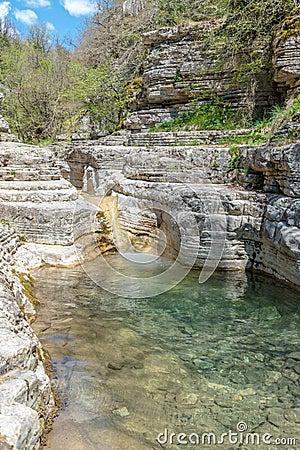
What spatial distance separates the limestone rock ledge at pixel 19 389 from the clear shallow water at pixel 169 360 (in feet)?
0.83

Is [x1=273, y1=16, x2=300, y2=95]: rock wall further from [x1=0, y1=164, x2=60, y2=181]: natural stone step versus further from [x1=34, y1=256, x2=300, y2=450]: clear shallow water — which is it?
[x1=0, y1=164, x2=60, y2=181]: natural stone step

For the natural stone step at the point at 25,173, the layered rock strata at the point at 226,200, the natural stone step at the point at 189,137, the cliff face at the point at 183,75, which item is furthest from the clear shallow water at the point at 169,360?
the cliff face at the point at 183,75

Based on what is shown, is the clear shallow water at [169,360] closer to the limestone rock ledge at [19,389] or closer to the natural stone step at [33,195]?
the limestone rock ledge at [19,389]

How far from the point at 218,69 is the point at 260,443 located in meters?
10.5

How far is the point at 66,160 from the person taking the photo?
13.1 m

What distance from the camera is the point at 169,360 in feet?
11.6

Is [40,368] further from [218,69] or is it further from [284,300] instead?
[218,69]

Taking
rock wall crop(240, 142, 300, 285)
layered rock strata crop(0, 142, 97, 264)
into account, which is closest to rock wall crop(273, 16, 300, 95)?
rock wall crop(240, 142, 300, 285)

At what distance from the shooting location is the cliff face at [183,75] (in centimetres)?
1095

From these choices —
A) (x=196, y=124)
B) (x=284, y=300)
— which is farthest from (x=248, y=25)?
(x=284, y=300)

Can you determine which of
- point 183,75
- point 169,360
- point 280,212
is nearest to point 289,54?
point 183,75

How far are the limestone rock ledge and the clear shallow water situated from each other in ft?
0.83

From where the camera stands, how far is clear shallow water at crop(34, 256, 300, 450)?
2.73 metres

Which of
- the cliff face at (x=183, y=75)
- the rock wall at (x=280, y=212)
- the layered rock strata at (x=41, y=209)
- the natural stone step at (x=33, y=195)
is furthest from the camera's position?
the cliff face at (x=183, y=75)
